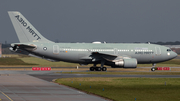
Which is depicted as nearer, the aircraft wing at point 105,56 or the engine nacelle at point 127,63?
the engine nacelle at point 127,63

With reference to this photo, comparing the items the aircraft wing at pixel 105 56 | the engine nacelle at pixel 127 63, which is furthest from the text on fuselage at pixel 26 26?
the engine nacelle at pixel 127 63

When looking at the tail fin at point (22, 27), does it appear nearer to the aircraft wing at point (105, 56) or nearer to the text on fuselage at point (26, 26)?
the text on fuselage at point (26, 26)

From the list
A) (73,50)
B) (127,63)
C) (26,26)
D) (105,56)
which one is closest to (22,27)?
(26,26)

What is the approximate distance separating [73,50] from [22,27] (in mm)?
9493

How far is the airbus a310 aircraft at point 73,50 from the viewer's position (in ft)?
159

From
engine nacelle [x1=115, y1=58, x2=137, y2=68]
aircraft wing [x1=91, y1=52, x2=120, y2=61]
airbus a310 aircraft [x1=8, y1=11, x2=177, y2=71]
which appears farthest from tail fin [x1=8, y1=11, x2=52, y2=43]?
engine nacelle [x1=115, y1=58, x2=137, y2=68]

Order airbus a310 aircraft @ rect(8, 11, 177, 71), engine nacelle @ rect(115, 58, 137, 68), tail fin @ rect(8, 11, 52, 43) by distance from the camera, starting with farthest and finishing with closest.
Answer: tail fin @ rect(8, 11, 52, 43), airbus a310 aircraft @ rect(8, 11, 177, 71), engine nacelle @ rect(115, 58, 137, 68)

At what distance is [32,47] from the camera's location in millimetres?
47906

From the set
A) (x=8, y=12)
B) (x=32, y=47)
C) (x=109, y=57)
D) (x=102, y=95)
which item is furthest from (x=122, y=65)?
(x=102, y=95)

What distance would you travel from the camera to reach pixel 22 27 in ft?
161

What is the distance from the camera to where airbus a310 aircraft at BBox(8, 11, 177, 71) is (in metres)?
48.3

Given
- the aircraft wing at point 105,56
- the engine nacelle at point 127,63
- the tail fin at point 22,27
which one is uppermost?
the tail fin at point 22,27

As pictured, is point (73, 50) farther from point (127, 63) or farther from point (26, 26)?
point (127, 63)

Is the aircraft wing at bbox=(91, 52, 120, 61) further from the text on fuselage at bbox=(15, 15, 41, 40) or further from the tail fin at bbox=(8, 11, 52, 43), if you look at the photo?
the tail fin at bbox=(8, 11, 52, 43)
